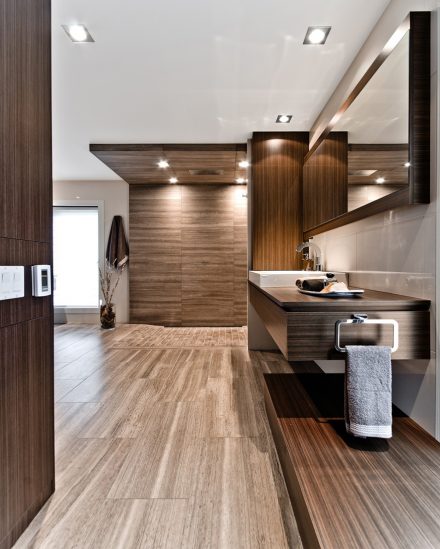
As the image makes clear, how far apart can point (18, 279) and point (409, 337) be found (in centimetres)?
160

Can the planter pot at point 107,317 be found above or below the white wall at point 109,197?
below

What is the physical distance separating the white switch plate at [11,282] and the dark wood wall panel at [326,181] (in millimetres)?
2033

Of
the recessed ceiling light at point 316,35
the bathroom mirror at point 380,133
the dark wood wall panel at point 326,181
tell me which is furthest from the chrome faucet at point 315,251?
the recessed ceiling light at point 316,35

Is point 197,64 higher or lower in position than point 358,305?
higher

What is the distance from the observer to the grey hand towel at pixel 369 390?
1416 mm

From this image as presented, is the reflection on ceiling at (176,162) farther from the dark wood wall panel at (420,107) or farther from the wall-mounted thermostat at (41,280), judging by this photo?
the wall-mounted thermostat at (41,280)

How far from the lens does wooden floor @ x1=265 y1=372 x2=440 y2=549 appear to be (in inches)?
39.8

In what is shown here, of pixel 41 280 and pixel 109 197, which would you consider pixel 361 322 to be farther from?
pixel 109 197

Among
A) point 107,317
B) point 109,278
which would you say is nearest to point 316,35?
point 107,317

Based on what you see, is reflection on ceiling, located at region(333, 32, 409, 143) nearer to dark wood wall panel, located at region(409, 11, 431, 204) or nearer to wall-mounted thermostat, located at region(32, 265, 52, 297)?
dark wood wall panel, located at region(409, 11, 431, 204)

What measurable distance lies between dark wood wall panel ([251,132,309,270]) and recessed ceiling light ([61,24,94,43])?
194cm

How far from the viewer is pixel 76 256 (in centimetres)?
595

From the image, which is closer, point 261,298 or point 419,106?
point 419,106

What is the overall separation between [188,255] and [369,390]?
440cm
